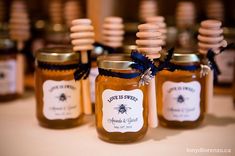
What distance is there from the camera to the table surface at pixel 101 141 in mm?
642

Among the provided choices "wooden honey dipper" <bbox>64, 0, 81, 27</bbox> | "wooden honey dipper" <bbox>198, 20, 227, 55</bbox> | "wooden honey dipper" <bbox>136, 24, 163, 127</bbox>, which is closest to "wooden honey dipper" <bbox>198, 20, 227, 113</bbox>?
"wooden honey dipper" <bbox>198, 20, 227, 55</bbox>

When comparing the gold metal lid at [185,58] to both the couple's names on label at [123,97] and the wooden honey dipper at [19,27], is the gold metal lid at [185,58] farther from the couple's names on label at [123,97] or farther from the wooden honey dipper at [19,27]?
the wooden honey dipper at [19,27]

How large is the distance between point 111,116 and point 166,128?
15 centimetres

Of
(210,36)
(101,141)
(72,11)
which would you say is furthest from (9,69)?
(210,36)

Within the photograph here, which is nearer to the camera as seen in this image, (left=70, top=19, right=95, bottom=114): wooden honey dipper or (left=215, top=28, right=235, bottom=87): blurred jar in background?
(left=70, top=19, right=95, bottom=114): wooden honey dipper

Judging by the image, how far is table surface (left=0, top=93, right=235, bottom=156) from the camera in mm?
642

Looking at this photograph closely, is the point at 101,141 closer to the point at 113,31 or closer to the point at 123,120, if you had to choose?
the point at 123,120

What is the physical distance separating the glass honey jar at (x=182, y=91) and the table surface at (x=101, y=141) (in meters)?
0.03

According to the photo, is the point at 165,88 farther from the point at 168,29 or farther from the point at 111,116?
the point at 168,29

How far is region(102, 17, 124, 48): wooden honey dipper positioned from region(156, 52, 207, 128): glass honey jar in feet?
0.35

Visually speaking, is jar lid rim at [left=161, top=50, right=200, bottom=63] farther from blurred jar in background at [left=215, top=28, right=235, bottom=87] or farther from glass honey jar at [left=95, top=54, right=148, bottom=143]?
blurred jar in background at [left=215, top=28, right=235, bottom=87]

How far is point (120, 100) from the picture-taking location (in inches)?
25.4

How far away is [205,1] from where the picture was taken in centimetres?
111

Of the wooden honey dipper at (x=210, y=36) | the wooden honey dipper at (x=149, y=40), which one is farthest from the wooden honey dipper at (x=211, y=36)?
the wooden honey dipper at (x=149, y=40)
